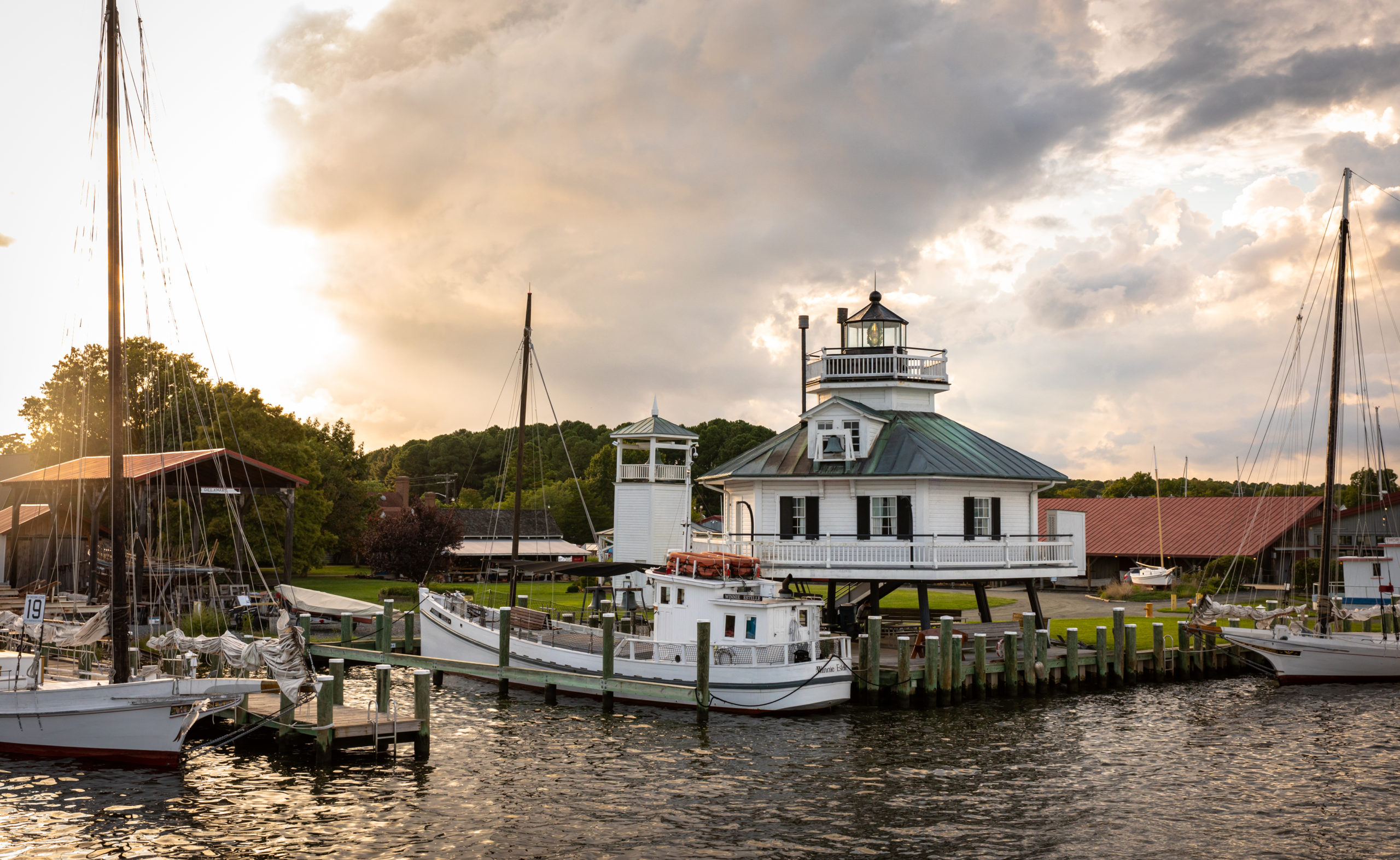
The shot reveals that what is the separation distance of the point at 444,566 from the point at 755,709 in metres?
44.1

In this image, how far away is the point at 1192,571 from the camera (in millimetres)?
68750

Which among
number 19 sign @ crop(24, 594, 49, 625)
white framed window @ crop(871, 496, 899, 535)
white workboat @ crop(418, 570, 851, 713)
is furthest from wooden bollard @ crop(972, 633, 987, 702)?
number 19 sign @ crop(24, 594, 49, 625)

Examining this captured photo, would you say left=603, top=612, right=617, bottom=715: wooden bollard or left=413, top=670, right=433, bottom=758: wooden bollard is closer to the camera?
left=413, top=670, right=433, bottom=758: wooden bollard

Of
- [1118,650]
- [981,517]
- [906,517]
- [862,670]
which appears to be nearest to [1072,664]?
[1118,650]

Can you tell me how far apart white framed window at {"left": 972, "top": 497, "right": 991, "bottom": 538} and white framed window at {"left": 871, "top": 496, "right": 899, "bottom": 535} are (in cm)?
280

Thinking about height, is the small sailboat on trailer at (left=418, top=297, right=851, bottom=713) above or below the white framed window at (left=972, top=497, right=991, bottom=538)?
below

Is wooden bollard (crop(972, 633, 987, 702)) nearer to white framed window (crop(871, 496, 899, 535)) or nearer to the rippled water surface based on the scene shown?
the rippled water surface

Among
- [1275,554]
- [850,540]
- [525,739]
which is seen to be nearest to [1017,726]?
[850,540]

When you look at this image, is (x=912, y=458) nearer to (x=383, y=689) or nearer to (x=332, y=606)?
(x=383, y=689)

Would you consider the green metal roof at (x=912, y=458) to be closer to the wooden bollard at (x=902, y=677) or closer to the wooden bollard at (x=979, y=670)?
the wooden bollard at (x=979, y=670)

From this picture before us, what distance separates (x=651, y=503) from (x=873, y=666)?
1535 centimetres

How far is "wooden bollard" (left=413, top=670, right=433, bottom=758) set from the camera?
25031 millimetres

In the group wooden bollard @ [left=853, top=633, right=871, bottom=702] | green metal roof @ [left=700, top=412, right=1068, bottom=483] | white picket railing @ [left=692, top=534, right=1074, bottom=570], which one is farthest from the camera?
green metal roof @ [left=700, top=412, right=1068, bottom=483]

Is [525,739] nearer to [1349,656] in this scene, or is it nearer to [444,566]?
[1349,656]
